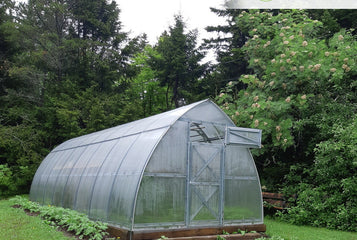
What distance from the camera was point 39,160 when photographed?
2028 centimetres

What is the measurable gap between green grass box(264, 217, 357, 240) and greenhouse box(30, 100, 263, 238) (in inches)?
27.0

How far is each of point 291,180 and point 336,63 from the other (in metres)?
4.33

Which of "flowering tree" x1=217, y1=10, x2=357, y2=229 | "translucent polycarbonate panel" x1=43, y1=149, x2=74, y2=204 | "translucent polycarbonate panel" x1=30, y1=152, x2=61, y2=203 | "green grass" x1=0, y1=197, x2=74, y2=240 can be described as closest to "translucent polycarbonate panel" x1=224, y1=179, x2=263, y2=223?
"flowering tree" x1=217, y1=10, x2=357, y2=229

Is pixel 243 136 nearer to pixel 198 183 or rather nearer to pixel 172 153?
pixel 198 183

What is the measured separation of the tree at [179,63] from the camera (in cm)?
2558

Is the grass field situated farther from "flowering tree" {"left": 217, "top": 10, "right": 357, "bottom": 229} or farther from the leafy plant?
"flowering tree" {"left": 217, "top": 10, "right": 357, "bottom": 229}

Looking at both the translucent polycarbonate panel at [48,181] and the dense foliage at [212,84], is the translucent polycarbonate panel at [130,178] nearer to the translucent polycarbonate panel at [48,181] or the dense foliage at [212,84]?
the dense foliage at [212,84]

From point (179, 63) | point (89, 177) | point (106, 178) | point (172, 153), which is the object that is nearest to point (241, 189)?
point (172, 153)

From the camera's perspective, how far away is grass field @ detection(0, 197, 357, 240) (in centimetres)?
763

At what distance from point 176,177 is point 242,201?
215 centimetres

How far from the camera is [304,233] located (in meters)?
9.24

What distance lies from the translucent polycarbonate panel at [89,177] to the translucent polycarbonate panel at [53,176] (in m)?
3.00

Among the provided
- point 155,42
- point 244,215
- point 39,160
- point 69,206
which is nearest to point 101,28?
point 155,42

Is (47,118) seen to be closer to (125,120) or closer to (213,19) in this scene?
(125,120)
